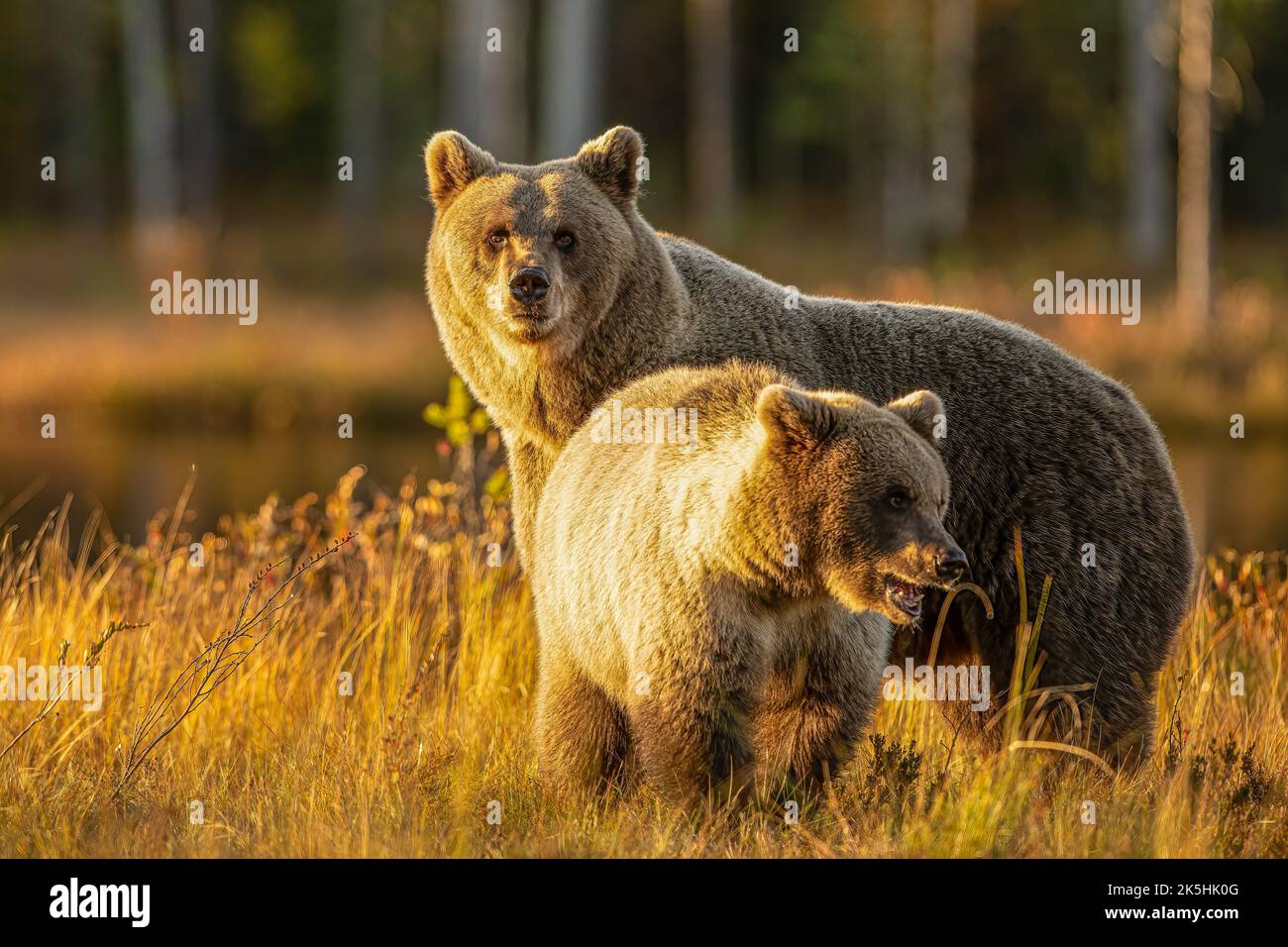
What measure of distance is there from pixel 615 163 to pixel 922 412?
6.67 ft

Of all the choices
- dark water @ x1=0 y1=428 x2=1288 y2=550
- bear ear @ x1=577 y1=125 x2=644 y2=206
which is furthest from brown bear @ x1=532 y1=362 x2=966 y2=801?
dark water @ x1=0 y1=428 x2=1288 y2=550

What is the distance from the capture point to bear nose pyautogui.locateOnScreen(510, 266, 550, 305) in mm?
5879

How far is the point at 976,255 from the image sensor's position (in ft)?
112

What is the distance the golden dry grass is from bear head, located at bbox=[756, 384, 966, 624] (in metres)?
0.81

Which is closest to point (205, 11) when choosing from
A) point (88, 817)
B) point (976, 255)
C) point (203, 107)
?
point (203, 107)

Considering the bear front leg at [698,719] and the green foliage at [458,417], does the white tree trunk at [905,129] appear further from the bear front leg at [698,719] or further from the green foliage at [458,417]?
the bear front leg at [698,719]

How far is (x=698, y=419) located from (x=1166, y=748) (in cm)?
236

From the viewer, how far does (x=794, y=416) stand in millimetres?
4613

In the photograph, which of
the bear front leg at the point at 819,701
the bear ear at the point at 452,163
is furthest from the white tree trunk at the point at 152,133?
the bear front leg at the point at 819,701

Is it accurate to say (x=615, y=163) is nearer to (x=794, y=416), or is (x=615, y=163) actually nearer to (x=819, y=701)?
(x=794, y=416)

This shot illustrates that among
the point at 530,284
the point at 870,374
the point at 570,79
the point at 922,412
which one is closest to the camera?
the point at 922,412

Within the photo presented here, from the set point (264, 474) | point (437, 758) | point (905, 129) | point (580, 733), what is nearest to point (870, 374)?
point (580, 733)

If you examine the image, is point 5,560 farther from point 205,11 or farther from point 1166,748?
point 205,11

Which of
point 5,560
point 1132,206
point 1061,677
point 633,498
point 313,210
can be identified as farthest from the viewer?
point 313,210
